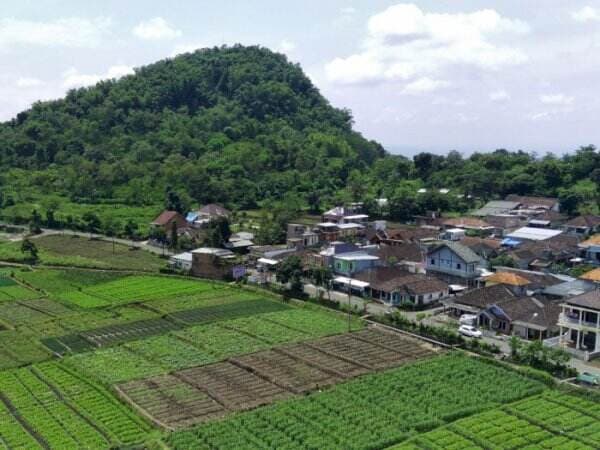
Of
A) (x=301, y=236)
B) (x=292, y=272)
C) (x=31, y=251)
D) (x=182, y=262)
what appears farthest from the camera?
(x=301, y=236)

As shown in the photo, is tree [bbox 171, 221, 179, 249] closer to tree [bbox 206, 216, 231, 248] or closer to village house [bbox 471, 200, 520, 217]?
tree [bbox 206, 216, 231, 248]

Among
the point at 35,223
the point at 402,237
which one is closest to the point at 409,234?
the point at 402,237

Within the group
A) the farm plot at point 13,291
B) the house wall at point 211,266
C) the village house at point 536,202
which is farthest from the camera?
the village house at point 536,202

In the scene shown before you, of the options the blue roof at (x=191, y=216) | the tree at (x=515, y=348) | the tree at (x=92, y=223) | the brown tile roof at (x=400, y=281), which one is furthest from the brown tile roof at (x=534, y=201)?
the tree at (x=92, y=223)

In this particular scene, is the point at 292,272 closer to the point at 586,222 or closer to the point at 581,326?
the point at 581,326

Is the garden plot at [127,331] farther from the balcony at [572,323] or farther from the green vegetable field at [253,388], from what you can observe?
the balcony at [572,323]

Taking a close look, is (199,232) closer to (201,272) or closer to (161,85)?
(201,272)
